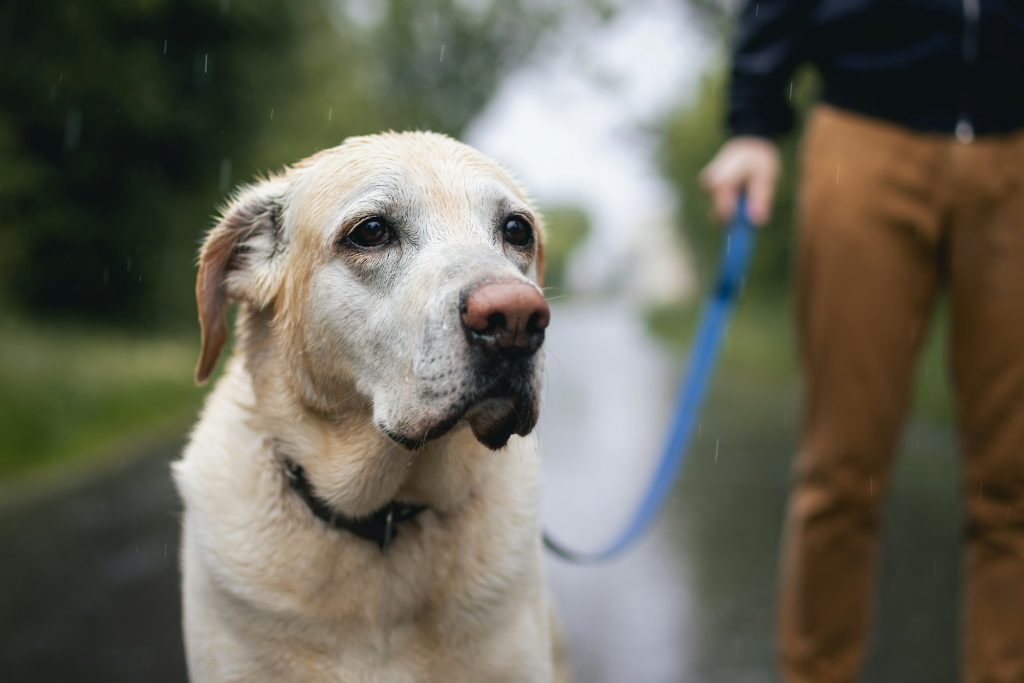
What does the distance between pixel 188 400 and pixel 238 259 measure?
8.07 meters

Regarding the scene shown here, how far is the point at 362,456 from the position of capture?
242 cm

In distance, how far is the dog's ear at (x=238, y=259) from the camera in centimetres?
257

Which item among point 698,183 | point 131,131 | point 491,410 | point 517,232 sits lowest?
point 491,410

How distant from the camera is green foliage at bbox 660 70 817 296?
59.6 ft

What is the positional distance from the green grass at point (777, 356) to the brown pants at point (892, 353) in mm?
5360

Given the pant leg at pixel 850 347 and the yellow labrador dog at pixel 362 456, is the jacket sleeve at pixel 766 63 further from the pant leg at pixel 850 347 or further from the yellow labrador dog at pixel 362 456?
the yellow labrador dog at pixel 362 456

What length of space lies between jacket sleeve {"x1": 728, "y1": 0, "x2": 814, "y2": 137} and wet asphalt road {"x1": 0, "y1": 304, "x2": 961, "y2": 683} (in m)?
1.13

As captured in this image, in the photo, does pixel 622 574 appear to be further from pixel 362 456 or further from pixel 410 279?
pixel 410 279

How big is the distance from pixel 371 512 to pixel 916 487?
18.0 feet

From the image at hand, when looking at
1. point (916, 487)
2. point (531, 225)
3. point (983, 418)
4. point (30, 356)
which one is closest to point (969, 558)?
point (983, 418)

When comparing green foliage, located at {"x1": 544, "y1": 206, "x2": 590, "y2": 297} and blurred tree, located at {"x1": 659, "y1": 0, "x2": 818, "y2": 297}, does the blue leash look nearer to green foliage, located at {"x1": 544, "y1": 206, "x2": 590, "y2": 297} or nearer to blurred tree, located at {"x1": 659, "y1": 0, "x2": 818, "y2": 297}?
blurred tree, located at {"x1": 659, "y1": 0, "x2": 818, "y2": 297}

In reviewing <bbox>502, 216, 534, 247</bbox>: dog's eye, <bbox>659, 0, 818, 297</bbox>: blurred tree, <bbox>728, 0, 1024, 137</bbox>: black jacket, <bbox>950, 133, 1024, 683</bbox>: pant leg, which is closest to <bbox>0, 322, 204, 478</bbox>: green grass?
<bbox>502, 216, 534, 247</bbox>: dog's eye

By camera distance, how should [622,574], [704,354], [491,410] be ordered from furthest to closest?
[622,574] → [704,354] → [491,410]

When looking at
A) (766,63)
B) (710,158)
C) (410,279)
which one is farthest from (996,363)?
(710,158)
